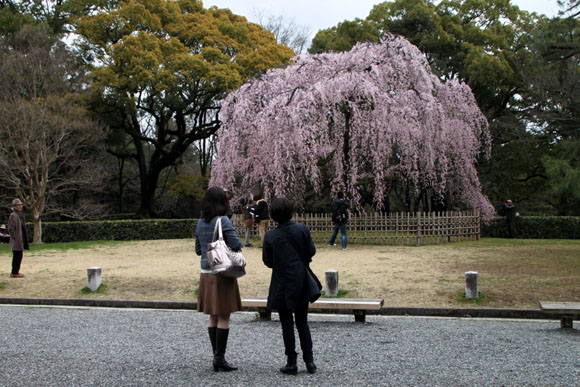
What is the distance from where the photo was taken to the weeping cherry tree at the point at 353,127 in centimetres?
1634

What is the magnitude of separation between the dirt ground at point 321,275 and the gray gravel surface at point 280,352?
1254mm

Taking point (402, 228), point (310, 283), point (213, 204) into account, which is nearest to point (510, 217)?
point (402, 228)

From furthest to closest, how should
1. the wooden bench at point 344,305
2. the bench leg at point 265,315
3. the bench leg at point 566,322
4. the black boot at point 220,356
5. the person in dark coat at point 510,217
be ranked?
the person in dark coat at point 510,217 < the bench leg at point 265,315 < the wooden bench at point 344,305 < the bench leg at point 566,322 < the black boot at point 220,356

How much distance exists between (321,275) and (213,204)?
6.16m

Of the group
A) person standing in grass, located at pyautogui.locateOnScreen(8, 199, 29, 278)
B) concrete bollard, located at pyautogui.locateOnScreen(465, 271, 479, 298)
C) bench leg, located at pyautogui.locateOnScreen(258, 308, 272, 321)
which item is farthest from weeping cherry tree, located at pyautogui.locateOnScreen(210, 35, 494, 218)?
bench leg, located at pyautogui.locateOnScreen(258, 308, 272, 321)

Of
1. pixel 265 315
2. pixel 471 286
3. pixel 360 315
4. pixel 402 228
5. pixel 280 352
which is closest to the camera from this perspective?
pixel 280 352

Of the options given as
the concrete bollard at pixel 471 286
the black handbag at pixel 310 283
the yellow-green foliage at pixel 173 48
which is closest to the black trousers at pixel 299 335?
the black handbag at pixel 310 283

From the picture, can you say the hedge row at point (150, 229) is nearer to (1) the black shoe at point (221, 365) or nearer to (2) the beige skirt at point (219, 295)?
(2) the beige skirt at point (219, 295)

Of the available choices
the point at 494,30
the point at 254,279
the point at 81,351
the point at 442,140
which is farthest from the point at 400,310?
the point at 494,30

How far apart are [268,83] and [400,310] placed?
12782 mm

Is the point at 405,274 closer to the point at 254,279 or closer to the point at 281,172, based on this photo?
the point at 254,279

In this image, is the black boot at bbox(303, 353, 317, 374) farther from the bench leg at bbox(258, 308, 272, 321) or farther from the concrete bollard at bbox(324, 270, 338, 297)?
the concrete bollard at bbox(324, 270, 338, 297)

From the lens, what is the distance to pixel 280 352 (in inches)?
202

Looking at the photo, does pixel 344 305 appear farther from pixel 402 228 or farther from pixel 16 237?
pixel 402 228
